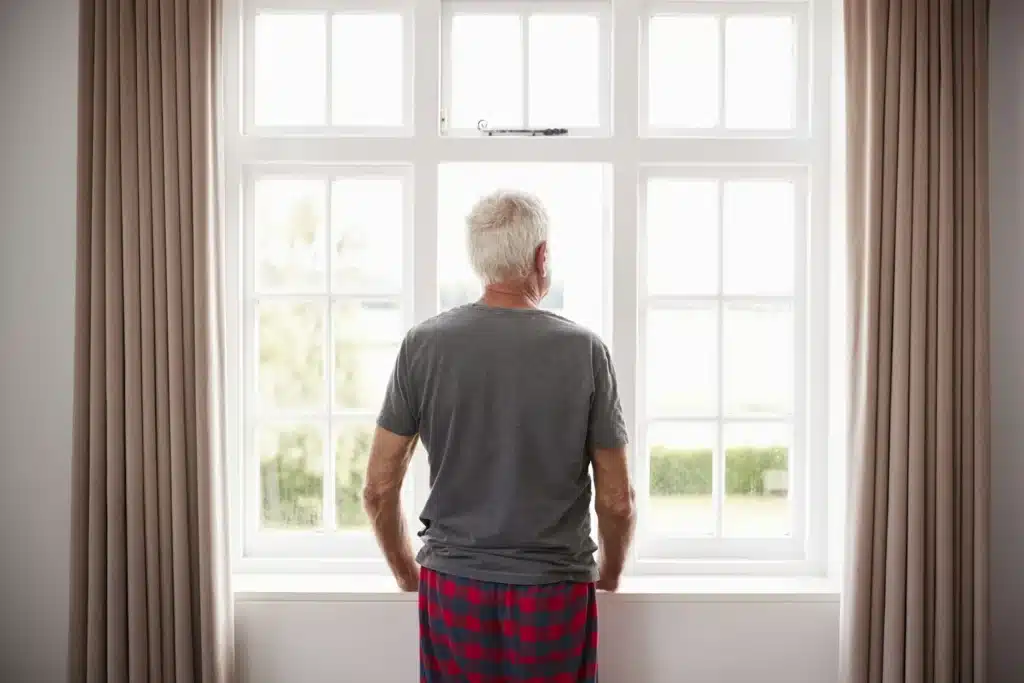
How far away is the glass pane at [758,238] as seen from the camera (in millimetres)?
2580

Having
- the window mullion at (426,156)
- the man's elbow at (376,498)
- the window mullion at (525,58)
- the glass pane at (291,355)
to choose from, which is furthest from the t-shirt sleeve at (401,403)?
the window mullion at (525,58)

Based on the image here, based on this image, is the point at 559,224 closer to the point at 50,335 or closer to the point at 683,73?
the point at 683,73

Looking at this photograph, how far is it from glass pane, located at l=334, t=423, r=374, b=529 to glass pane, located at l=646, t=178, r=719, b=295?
3.47 ft

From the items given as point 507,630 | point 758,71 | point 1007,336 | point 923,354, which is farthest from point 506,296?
point 1007,336

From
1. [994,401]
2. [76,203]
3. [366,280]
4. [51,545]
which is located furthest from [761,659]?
[76,203]

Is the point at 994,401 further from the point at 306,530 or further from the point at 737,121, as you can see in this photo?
the point at 306,530

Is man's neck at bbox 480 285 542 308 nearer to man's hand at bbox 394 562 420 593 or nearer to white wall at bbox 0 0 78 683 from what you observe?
man's hand at bbox 394 562 420 593

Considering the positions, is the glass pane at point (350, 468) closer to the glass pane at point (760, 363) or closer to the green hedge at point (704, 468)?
the green hedge at point (704, 468)

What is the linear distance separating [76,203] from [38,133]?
0.28 m

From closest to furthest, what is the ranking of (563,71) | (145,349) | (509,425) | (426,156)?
(509,425), (145,349), (426,156), (563,71)

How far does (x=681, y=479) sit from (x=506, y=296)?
1093 mm

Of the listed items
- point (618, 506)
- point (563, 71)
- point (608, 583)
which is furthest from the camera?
point (563, 71)

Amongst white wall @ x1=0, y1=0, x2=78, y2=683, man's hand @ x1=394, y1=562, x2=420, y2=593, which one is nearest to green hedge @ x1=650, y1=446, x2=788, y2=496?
man's hand @ x1=394, y1=562, x2=420, y2=593

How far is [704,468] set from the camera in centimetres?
258
